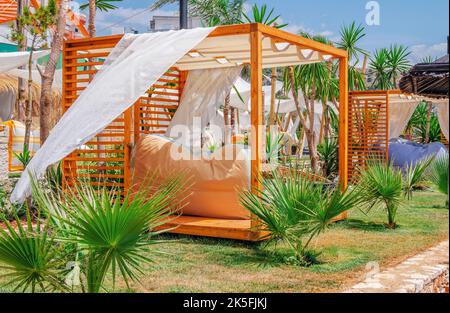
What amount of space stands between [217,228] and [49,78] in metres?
3.47

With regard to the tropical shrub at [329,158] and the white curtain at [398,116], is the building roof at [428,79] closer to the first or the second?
the tropical shrub at [329,158]

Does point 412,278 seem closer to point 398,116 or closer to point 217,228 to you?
point 217,228

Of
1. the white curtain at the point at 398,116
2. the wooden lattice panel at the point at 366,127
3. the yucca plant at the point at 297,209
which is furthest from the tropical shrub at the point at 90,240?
the white curtain at the point at 398,116

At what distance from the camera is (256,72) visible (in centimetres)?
590

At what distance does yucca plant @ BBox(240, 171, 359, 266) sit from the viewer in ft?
16.8

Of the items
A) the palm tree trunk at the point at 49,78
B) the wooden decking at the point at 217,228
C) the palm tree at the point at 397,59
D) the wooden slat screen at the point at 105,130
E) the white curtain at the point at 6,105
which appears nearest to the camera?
the wooden decking at the point at 217,228

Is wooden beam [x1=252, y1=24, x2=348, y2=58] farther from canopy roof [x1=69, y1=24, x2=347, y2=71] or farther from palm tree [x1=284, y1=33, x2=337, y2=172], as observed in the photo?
palm tree [x1=284, y1=33, x2=337, y2=172]

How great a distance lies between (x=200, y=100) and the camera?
828 centimetres

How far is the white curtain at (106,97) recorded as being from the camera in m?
5.43

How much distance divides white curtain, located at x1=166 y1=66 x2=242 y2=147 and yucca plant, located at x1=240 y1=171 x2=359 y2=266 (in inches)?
116

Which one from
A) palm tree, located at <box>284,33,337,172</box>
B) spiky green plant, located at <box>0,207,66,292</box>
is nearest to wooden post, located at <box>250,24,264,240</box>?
spiky green plant, located at <box>0,207,66,292</box>

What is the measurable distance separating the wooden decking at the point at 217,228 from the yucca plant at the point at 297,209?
1.32 feet

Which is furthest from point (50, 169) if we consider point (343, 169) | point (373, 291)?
point (373, 291)

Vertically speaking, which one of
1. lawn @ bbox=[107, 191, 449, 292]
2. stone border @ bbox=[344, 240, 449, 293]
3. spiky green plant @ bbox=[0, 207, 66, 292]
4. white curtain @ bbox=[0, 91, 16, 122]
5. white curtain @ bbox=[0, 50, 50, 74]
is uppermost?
white curtain @ bbox=[0, 50, 50, 74]
